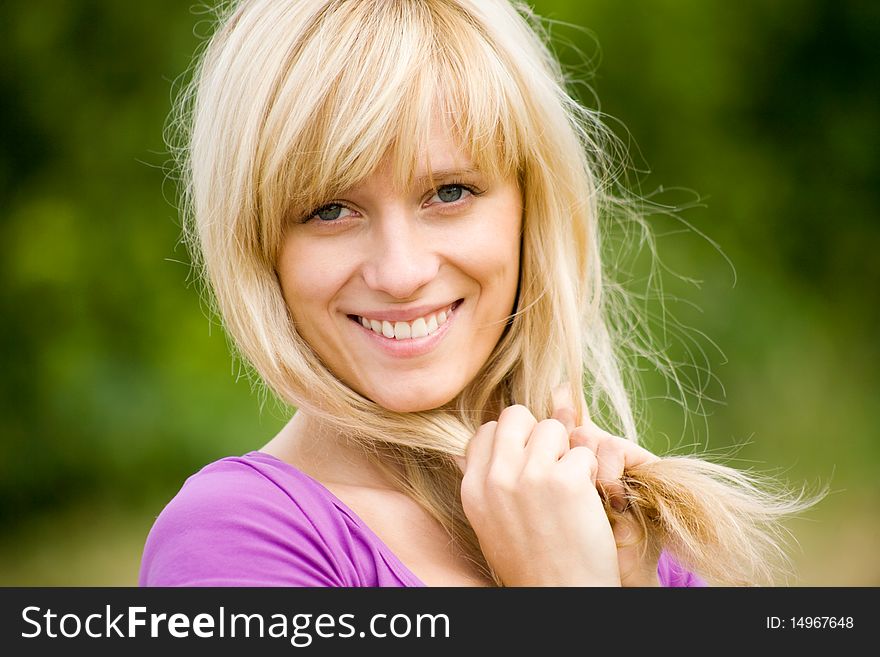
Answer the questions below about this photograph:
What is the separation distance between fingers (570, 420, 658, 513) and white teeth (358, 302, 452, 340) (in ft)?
1.26

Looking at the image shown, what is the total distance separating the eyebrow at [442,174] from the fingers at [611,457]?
0.58 metres

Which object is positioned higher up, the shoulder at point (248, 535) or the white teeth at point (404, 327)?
the white teeth at point (404, 327)

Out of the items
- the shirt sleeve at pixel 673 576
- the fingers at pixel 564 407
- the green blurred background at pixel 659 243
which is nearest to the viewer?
the fingers at pixel 564 407

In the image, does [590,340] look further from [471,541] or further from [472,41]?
[472,41]

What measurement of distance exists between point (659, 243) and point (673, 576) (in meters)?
4.32

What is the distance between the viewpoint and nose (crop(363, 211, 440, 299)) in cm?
190

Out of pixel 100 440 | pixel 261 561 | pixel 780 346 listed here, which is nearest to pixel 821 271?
pixel 780 346

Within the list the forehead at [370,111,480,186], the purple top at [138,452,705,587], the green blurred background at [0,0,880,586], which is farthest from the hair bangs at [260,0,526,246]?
the green blurred background at [0,0,880,586]

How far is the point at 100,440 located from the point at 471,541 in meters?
4.37

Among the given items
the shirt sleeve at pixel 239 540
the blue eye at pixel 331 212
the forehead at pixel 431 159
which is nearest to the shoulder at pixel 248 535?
the shirt sleeve at pixel 239 540

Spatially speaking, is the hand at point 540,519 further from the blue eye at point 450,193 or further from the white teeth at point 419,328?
the blue eye at point 450,193

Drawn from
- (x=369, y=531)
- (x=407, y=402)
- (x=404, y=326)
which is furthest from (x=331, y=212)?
(x=369, y=531)

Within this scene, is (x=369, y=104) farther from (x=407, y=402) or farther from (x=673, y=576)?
(x=673, y=576)

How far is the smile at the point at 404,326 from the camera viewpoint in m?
2.00
